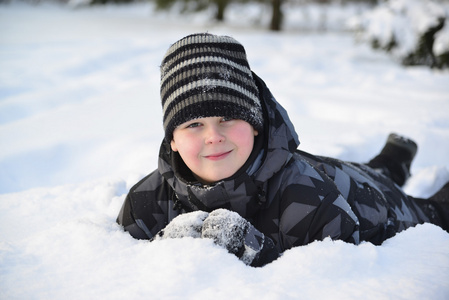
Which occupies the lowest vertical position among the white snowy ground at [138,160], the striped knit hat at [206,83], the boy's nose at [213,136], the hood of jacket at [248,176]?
the white snowy ground at [138,160]

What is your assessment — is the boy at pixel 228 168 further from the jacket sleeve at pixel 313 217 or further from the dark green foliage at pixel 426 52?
the dark green foliage at pixel 426 52

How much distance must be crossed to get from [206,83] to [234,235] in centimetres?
53

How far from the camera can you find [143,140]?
2.50m

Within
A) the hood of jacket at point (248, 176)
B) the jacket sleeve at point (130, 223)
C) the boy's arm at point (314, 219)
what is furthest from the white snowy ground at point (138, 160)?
the hood of jacket at point (248, 176)

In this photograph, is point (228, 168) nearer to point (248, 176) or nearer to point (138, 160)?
point (248, 176)

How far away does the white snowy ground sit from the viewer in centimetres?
98

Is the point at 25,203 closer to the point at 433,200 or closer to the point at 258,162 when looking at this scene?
the point at 258,162

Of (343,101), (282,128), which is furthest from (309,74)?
(282,128)

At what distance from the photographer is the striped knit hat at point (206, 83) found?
1.34 meters

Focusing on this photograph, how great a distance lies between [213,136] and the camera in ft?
4.32

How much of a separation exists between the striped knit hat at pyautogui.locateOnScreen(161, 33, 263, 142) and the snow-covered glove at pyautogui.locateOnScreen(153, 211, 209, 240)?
34 centimetres

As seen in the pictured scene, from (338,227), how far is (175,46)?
34.1 inches

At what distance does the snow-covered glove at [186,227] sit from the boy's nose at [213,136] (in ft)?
0.81

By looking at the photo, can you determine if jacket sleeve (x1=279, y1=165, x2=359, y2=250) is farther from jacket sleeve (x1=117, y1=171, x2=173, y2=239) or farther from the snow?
the snow
